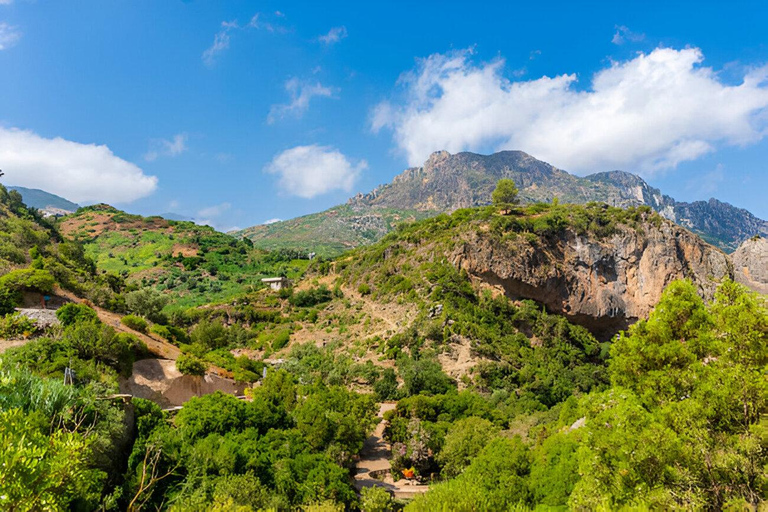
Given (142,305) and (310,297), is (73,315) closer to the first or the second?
(142,305)

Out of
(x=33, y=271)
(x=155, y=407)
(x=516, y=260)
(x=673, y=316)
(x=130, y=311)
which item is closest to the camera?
(x=673, y=316)

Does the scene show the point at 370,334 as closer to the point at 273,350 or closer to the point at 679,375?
the point at 273,350

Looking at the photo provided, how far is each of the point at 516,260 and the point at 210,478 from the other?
39358 millimetres

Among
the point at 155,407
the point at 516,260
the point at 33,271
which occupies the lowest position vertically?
the point at 155,407

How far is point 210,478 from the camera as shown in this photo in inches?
593

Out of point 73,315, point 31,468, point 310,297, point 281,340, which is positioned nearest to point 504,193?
point 310,297

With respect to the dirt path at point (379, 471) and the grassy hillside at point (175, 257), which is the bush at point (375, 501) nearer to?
the dirt path at point (379, 471)

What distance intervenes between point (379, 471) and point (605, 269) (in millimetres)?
42126

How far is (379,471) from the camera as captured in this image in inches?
954

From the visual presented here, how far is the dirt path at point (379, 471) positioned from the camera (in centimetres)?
2151

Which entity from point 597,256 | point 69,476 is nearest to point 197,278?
point 597,256

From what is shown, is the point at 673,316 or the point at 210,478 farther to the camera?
the point at 210,478

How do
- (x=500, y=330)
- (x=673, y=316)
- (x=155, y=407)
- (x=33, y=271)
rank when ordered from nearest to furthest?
(x=673, y=316) → (x=155, y=407) → (x=33, y=271) → (x=500, y=330)

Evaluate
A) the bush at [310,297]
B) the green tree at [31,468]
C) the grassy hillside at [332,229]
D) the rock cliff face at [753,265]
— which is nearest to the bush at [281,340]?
the bush at [310,297]
